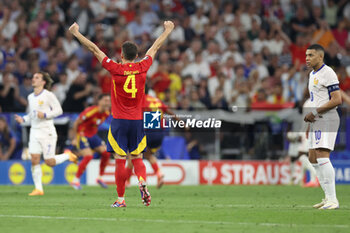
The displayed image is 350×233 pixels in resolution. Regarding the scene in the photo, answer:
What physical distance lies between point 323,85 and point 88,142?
8.65 metres

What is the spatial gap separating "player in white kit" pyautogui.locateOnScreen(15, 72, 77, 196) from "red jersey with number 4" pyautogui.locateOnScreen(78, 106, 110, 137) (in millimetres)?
2042

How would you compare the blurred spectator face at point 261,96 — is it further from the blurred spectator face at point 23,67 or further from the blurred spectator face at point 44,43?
the blurred spectator face at point 23,67

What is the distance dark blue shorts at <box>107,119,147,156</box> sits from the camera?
1144 centimetres

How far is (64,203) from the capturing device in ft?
42.8

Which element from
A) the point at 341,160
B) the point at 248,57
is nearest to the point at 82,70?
the point at 248,57

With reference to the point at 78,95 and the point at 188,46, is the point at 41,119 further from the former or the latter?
the point at 188,46

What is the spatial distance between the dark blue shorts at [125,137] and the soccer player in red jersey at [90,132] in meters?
6.86

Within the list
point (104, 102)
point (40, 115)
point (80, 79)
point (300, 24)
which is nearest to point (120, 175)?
point (40, 115)

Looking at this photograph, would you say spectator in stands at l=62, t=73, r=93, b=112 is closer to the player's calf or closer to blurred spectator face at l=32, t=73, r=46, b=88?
blurred spectator face at l=32, t=73, r=46, b=88

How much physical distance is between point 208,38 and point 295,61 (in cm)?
304

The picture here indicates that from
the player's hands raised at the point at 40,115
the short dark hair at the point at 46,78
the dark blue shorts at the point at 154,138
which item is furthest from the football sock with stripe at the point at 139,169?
the dark blue shorts at the point at 154,138

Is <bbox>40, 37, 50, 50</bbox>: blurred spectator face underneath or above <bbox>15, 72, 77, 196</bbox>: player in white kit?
above

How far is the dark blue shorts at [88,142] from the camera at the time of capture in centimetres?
1884

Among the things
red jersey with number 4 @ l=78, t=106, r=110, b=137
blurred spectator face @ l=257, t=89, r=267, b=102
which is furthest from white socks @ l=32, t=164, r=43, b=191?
blurred spectator face @ l=257, t=89, r=267, b=102
